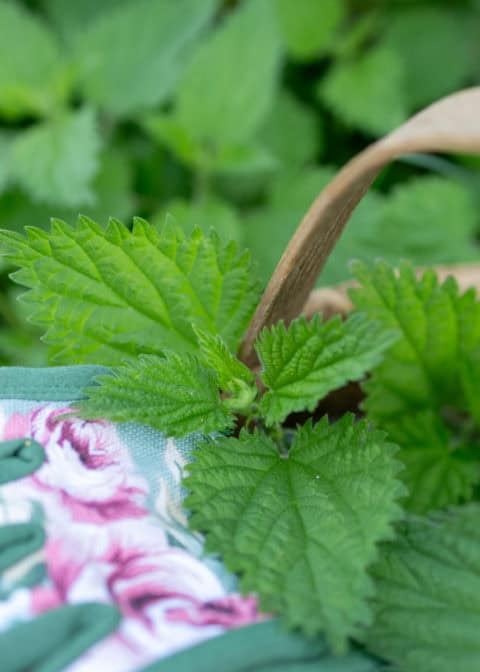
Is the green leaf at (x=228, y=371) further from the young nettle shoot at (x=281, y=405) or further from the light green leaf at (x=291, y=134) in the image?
the light green leaf at (x=291, y=134)

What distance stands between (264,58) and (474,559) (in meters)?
0.76

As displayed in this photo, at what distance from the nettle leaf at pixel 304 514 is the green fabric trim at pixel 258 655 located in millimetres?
11

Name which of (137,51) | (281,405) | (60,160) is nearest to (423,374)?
(281,405)

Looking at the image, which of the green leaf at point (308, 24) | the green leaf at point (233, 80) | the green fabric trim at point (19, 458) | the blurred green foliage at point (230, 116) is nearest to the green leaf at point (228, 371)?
the green fabric trim at point (19, 458)

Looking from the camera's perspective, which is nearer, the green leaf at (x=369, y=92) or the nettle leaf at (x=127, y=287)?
the nettle leaf at (x=127, y=287)

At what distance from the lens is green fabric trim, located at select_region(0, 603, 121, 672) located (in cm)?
37

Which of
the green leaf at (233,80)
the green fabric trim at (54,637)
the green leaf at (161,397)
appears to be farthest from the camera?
the green leaf at (233,80)

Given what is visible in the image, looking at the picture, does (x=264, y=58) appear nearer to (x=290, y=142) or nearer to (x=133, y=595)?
(x=290, y=142)

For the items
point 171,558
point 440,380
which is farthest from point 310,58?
point 171,558

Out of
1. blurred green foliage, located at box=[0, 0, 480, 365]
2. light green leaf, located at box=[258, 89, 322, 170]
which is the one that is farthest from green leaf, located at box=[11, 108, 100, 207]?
light green leaf, located at box=[258, 89, 322, 170]

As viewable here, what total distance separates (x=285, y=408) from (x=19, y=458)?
17cm

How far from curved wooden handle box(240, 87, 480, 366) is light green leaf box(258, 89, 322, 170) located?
2.06ft

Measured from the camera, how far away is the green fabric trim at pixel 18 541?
1.34ft

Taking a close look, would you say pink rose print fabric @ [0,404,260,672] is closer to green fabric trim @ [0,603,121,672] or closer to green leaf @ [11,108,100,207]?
green fabric trim @ [0,603,121,672]
